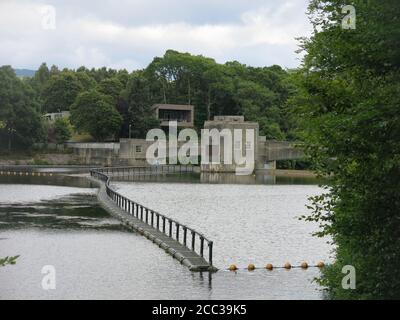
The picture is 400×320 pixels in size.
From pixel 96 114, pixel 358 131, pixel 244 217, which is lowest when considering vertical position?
pixel 244 217

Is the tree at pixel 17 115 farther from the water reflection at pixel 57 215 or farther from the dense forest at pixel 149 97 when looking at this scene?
the water reflection at pixel 57 215

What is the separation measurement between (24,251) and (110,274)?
226 inches

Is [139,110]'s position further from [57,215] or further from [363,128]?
[363,128]

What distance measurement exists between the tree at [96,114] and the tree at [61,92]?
26.8 metres

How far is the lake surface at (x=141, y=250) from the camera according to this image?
68.9 ft

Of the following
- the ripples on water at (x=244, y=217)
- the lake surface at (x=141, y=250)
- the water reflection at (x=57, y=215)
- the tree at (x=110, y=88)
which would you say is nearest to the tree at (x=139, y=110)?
the tree at (x=110, y=88)

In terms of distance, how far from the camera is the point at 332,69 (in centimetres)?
1761

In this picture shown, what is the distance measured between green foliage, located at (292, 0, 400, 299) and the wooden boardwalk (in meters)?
7.67

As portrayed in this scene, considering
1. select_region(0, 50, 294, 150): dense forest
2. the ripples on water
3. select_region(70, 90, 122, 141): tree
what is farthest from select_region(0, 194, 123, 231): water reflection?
select_region(70, 90, 122, 141): tree

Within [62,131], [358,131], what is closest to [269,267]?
[358,131]

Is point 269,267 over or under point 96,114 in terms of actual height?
under

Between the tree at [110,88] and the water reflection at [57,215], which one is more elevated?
the tree at [110,88]

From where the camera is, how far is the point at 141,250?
1128 inches

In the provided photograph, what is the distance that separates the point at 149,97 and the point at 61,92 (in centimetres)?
3022
